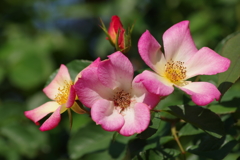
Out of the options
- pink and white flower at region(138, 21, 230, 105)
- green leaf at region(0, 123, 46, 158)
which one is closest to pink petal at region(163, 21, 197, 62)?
pink and white flower at region(138, 21, 230, 105)

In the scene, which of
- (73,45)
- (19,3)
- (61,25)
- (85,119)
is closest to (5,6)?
(19,3)

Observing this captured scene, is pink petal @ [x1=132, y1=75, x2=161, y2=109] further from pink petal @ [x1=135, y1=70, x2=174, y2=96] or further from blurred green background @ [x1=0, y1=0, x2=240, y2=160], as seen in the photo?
blurred green background @ [x1=0, y1=0, x2=240, y2=160]

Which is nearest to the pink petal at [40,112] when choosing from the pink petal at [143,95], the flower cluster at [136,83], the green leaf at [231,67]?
the flower cluster at [136,83]

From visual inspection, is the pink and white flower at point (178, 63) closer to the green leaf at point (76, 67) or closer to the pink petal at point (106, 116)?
the pink petal at point (106, 116)

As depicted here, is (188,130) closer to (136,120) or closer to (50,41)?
(136,120)

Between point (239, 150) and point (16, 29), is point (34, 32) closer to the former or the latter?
point (16, 29)

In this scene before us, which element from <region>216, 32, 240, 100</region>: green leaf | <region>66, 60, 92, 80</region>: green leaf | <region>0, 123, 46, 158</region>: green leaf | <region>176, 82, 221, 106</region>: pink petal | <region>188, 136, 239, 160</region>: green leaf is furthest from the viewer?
<region>0, 123, 46, 158</region>: green leaf
